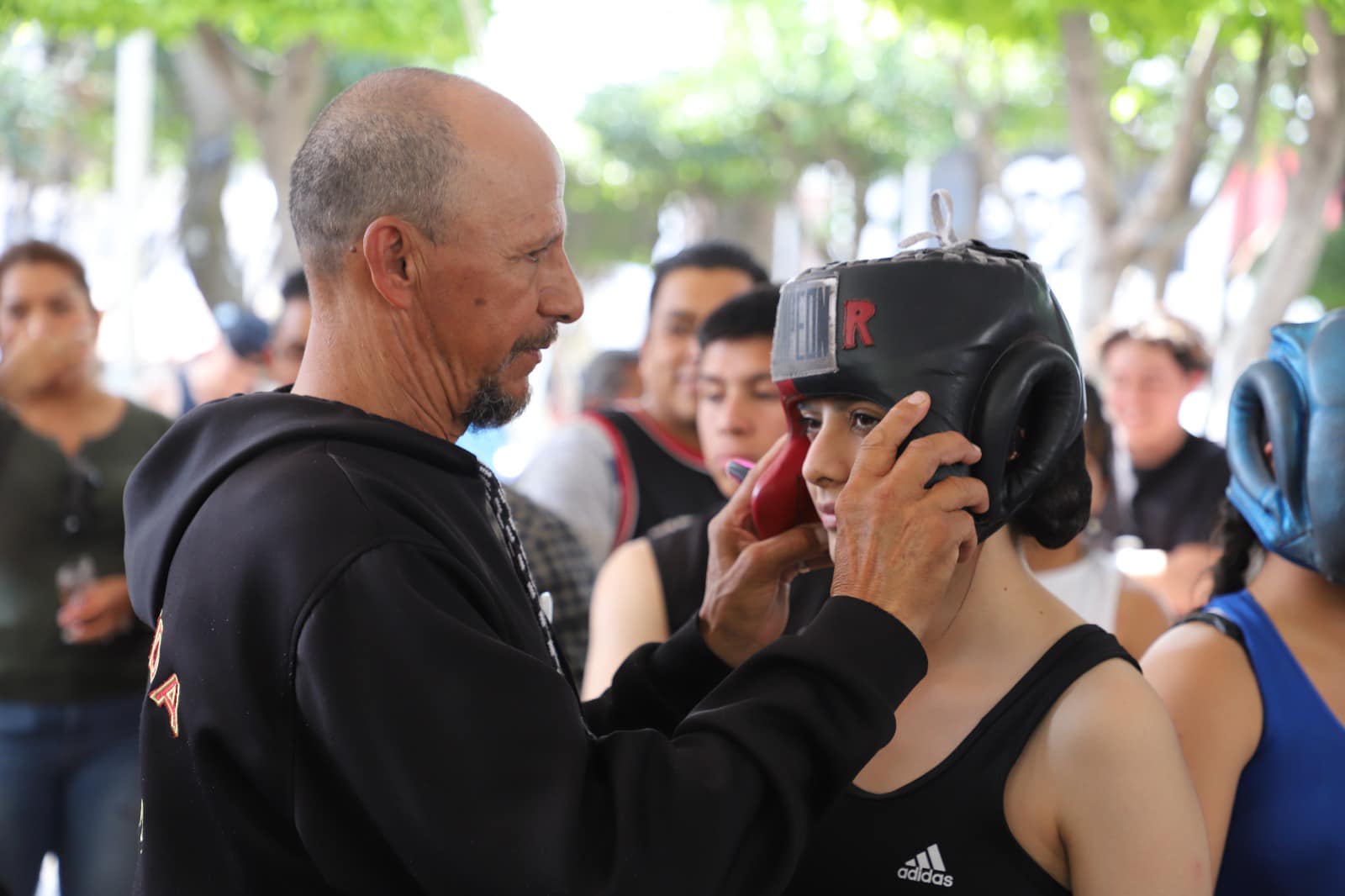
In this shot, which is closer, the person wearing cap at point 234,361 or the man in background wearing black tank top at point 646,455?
the man in background wearing black tank top at point 646,455

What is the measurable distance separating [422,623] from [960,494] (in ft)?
2.18

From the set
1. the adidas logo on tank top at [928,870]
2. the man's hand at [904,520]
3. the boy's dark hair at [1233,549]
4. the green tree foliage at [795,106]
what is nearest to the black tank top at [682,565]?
the boy's dark hair at [1233,549]

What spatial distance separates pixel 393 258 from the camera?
65.3 inches

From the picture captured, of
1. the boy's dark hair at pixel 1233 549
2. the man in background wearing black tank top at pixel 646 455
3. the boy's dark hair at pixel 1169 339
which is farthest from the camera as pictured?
the boy's dark hair at pixel 1169 339

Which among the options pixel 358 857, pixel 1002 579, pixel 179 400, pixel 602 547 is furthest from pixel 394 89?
pixel 179 400

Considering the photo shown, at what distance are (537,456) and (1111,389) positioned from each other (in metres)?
2.28

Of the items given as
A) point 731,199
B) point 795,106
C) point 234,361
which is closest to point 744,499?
point 234,361

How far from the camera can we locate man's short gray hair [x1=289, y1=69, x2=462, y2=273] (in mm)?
1651

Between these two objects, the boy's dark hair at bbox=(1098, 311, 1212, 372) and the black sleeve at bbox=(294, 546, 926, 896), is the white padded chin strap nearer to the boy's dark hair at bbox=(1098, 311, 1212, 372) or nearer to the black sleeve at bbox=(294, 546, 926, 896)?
the black sleeve at bbox=(294, 546, 926, 896)

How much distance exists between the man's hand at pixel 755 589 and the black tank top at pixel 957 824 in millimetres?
279

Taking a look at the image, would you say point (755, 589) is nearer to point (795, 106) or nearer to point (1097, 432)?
point (1097, 432)

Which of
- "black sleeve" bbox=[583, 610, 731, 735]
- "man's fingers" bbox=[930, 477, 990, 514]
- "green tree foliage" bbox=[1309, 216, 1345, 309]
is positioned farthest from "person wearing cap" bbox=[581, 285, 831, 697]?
"green tree foliage" bbox=[1309, 216, 1345, 309]

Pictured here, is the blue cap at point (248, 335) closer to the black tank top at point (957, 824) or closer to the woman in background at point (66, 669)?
A: the woman in background at point (66, 669)

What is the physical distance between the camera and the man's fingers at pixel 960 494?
1.66 meters
